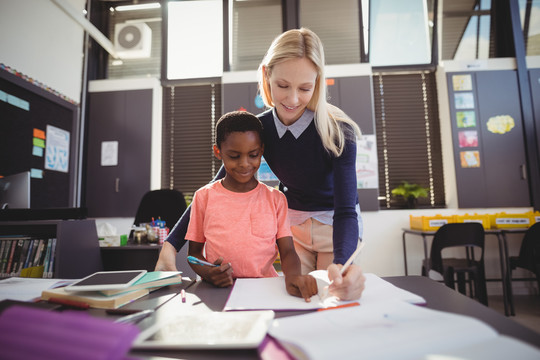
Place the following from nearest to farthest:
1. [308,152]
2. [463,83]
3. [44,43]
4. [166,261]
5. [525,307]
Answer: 1. [166,261]
2. [308,152]
3. [525,307]
4. [44,43]
5. [463,83]

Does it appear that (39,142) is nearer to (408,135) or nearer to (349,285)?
(349,285)

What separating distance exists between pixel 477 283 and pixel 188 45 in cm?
421

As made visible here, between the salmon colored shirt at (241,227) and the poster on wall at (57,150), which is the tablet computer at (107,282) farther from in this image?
the poster on wall at (57,150)

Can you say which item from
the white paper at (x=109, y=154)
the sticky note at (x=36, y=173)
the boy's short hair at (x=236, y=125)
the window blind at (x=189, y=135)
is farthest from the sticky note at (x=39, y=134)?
the boy's short hair at (x=236, y=125)

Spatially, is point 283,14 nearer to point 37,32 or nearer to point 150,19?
point 150,19

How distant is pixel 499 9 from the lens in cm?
376

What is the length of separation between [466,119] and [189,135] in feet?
11.1

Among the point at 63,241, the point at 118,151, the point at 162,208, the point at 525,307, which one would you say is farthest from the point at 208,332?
the point at 118,151

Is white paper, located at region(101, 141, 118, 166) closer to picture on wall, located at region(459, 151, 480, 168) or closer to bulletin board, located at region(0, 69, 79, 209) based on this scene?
bulletin board, located at region(0, 69, 79, 209)

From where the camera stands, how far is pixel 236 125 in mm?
1082

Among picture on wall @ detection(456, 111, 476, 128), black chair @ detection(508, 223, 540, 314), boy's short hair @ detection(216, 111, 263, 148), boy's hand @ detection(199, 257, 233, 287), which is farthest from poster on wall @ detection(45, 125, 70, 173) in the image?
black chair @ detection(508, 223, 540, 314)

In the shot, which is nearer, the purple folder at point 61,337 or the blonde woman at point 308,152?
the purple folder at point 61,337

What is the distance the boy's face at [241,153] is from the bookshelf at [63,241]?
109 cm

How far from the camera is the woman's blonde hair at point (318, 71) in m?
1.04
